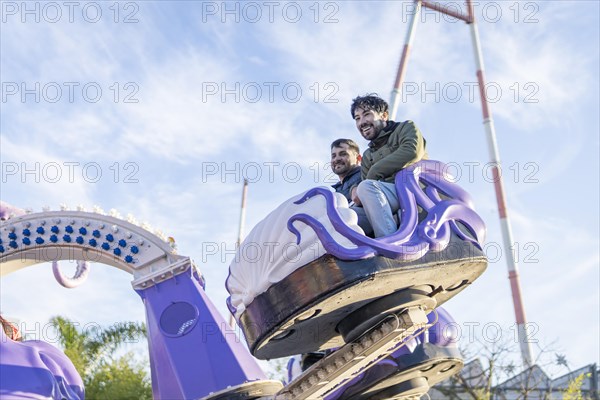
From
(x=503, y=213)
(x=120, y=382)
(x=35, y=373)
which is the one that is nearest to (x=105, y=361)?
(x=120, y=382)

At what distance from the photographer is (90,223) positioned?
9555 mm

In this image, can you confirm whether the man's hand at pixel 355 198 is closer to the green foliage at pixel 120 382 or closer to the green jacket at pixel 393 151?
the green jacket at pixel 393 151

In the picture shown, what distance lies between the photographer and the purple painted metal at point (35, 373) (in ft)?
20.6

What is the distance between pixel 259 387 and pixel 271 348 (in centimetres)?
325

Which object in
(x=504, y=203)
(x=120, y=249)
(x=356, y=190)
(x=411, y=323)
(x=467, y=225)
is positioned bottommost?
(x=411, y=323)

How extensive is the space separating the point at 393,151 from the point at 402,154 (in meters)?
0.13

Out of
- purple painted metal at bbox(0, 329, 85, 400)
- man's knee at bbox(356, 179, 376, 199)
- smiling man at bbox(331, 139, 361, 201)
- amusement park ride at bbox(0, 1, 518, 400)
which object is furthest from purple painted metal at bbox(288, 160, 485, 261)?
purple painted metal at bbox(0, 329, 85, 400)

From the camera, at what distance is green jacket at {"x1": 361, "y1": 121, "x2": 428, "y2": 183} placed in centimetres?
551

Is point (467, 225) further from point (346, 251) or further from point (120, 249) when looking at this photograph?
point (120, 249)

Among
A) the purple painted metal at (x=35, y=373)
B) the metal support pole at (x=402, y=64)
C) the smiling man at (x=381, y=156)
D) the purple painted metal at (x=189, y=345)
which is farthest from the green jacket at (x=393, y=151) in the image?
the metal support pole at (x=402, y=64)

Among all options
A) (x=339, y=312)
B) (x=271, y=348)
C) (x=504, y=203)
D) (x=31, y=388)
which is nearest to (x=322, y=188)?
(x=339, y=312)

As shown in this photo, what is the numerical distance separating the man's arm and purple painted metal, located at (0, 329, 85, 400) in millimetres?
3014

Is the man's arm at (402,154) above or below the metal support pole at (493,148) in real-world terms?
below

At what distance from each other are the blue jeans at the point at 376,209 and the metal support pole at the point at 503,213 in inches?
447
